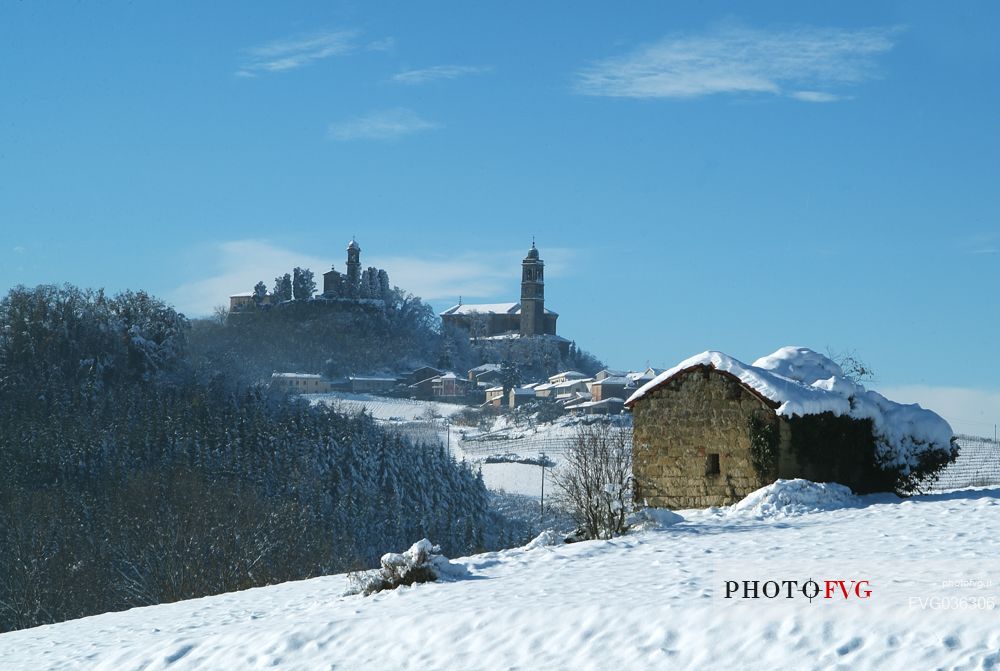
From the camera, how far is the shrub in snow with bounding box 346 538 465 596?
45.5 feet

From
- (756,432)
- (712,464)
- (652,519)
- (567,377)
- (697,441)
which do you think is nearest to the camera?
(652,519)

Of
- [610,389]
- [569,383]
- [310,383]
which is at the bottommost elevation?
[610,389]

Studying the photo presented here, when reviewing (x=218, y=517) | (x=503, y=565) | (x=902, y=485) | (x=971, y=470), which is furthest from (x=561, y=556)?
(x=971, y=470)

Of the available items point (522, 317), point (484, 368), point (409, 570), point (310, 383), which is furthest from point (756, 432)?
point (522, 317)

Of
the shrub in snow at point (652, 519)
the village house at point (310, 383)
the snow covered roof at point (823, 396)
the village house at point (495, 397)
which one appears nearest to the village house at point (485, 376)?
the village house at point (495, 397)

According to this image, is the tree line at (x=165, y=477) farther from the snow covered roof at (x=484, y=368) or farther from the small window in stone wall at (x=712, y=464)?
the snow covered roof at (x=484, y=368)

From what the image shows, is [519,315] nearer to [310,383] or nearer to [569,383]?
[569,383]

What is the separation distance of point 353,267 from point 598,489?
144 meters

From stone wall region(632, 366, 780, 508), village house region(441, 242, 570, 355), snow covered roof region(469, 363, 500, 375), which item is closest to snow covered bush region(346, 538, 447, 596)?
stone wall region(632, 366, 780, 508)

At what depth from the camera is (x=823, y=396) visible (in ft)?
64.1

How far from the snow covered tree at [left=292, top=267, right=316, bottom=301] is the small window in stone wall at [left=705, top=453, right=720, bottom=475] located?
138550 mm

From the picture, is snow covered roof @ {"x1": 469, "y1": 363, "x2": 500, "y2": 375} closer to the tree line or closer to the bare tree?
the tree line

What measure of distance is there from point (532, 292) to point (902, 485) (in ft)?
472

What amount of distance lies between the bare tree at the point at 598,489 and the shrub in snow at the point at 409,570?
137 inches
